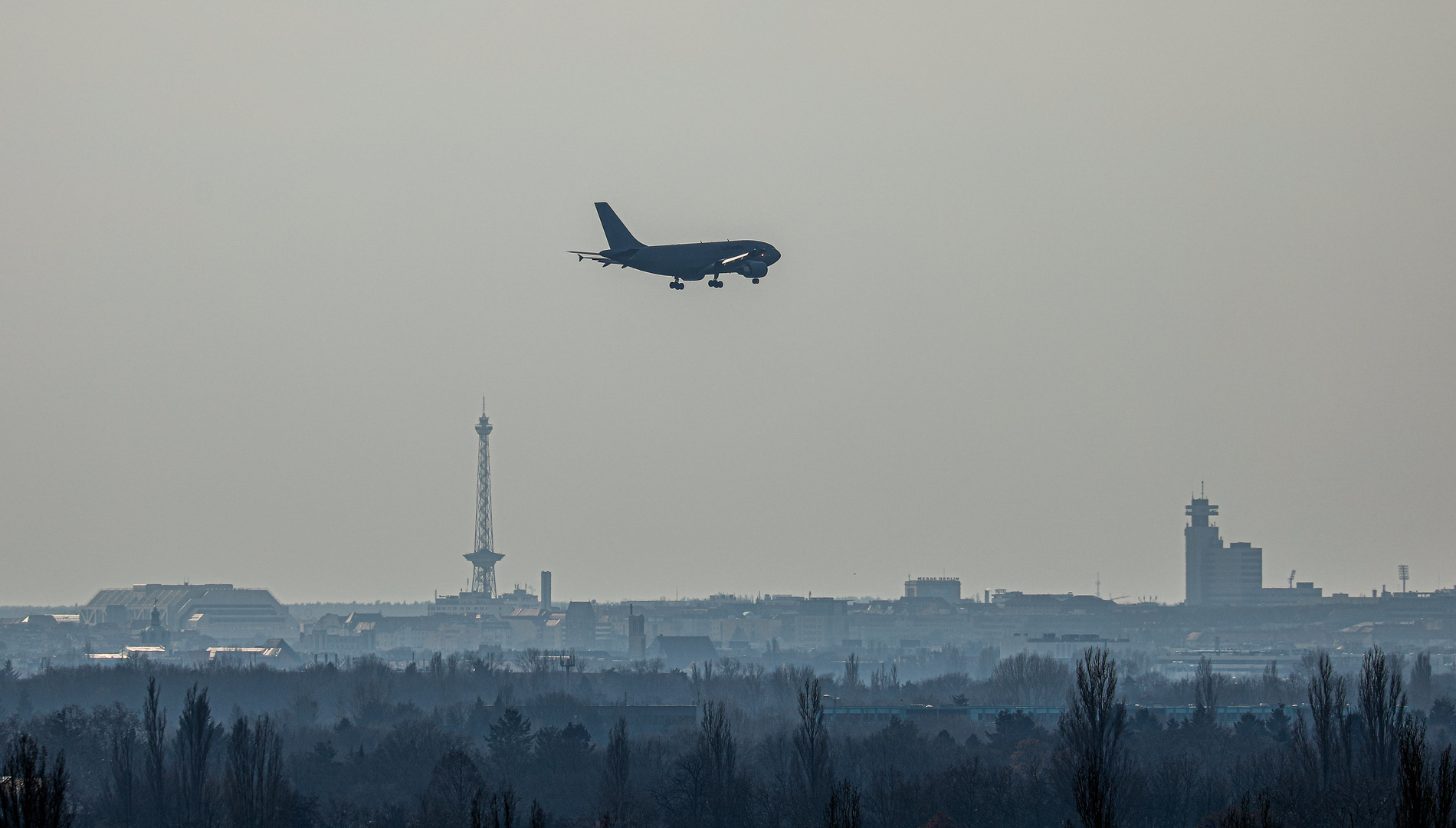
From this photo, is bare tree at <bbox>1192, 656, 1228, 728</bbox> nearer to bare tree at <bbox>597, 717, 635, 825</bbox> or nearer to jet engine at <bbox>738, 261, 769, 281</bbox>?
bare tree at <bbox>597, 717, 635, 825</bbox>

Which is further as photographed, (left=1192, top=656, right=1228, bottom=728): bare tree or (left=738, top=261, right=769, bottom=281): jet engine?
(left=1192, top=656, right=1228, bottom=728): bare tree

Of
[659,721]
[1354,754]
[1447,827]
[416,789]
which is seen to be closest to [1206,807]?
[1354,754]

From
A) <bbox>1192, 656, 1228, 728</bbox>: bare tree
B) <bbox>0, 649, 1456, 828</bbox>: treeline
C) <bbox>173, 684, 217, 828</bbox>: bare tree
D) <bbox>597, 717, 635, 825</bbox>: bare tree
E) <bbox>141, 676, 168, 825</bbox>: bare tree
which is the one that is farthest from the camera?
<bbox>1192, 656, 1228, 728</bbox>: bare tree

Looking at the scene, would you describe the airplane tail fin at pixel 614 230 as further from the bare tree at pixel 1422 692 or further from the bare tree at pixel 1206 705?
the bare tree at pixel 1422 692

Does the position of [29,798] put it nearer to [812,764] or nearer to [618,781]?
[618,781]

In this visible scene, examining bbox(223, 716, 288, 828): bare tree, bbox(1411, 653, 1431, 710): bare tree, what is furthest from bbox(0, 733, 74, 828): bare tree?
bbox(1411, 653, 1431, 710): bare tree

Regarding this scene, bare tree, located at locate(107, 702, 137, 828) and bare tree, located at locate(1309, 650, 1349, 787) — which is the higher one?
bare tree, located at locate(1309, 650, 1349, 787)

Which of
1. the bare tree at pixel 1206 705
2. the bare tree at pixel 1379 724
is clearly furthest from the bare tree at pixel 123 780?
the bare tree at pixel 1206 705
